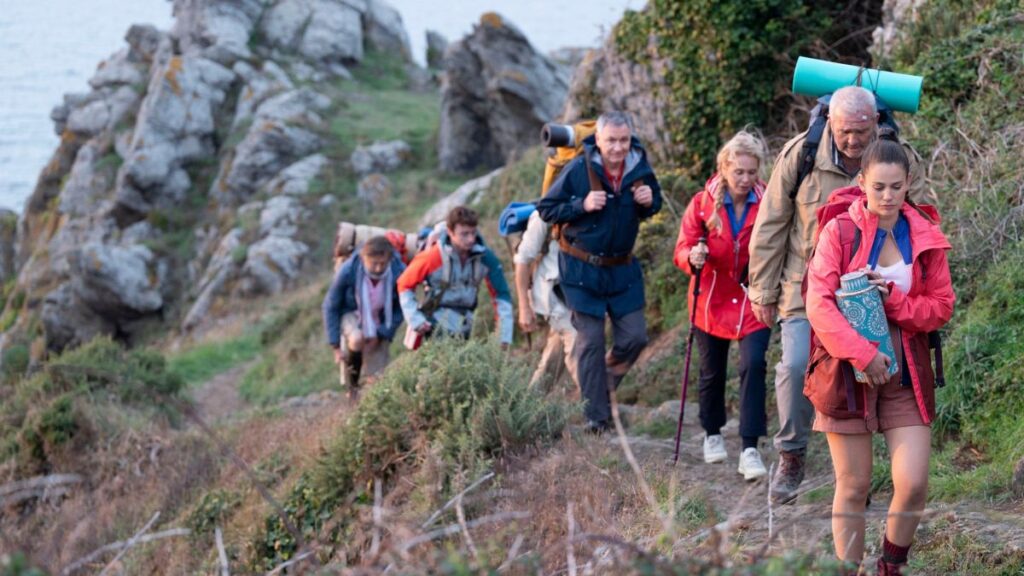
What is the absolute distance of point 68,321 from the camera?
2508 centimetres

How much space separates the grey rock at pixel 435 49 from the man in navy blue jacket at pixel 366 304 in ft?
99.8

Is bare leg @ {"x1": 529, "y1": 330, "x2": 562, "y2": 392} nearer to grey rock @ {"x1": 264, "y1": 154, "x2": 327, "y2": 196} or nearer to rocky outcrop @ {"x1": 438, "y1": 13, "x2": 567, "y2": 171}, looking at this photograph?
rocky outcrop @ {"x1": 438, "y1": 13, "x2": 567, "y2": 171}

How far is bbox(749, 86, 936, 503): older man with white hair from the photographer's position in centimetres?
502

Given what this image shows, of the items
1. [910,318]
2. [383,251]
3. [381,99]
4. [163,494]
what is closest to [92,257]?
[381,99]

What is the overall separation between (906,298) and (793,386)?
1.40 meters

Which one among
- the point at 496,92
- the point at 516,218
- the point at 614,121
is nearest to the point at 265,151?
the point at 496,92

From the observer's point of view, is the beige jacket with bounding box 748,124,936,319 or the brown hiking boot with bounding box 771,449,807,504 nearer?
the beige jacket with bounding box 748,124,936,319

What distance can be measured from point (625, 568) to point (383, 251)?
19.7 feet

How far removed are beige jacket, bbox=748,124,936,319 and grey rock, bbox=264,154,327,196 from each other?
23.1m

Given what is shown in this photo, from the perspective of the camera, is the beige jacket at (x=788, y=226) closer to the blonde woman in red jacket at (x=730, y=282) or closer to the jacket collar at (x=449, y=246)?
the blonde woman in red jacket at (x=730, y=282)

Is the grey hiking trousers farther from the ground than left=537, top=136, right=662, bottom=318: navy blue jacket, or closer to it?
closer to it

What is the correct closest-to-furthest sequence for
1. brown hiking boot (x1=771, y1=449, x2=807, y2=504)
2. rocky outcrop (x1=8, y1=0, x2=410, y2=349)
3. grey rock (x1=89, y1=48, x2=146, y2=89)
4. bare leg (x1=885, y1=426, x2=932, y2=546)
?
bare leg (x1=885, y1=426, x2=932, y2=546), brown hiking boot (x1=771, y1=449, x2=807, y2=504), rocky outcrop (x1=8, y1=0, x2=410, y2=349), grey rock (x1=89, y1=48, x2=146, y2=89)

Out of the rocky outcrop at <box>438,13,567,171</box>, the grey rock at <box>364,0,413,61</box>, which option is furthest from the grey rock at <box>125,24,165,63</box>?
the rocky outcrop at <box>438,13,567,171</box>

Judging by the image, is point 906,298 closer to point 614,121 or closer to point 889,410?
point 889,410
